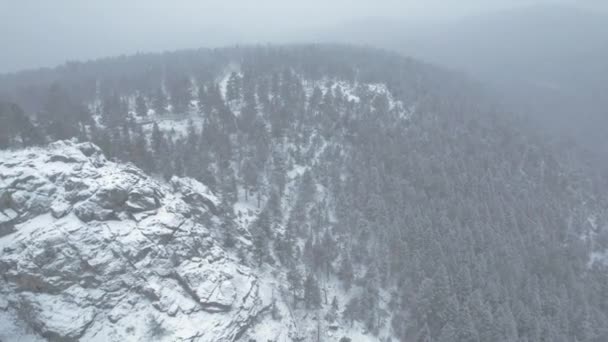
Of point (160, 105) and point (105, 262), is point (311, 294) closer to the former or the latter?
point (105, 262)

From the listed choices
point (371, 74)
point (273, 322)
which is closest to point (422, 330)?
point (273, 322)

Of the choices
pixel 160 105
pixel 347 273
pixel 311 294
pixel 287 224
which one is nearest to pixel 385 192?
pixel 347 273

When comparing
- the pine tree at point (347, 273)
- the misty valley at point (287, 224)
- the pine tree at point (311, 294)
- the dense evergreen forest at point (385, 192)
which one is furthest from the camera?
the pine tree at point (347, 273)

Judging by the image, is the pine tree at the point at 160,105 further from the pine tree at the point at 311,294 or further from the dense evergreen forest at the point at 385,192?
the pine tree at the point at 311,294

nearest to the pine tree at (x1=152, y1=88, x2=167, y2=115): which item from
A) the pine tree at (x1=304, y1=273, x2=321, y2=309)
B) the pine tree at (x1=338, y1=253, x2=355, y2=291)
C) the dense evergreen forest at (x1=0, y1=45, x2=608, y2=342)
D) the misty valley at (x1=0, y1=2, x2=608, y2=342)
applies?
the misty valley at (x1=0, y1=2, x2=608, y2=342)

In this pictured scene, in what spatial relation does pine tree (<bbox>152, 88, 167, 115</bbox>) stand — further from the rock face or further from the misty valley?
the rock face

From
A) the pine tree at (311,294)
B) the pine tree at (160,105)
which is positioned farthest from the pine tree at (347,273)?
the pine tree at (160,105)

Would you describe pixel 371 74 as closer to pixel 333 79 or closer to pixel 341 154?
pixel 333 79
